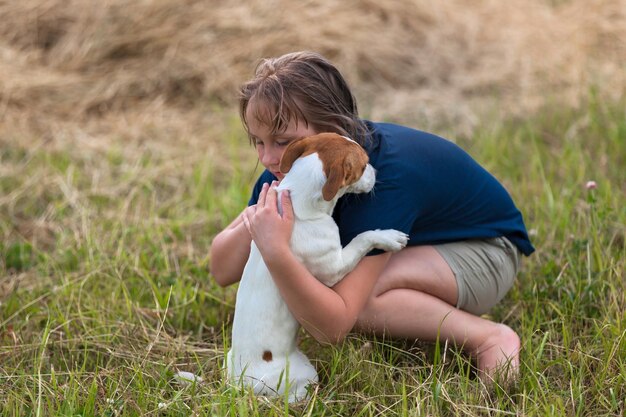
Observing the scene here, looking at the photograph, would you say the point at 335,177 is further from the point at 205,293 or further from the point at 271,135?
the point at 205,293

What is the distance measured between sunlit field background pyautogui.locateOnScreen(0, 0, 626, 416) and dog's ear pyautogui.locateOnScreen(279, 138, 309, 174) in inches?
20.6

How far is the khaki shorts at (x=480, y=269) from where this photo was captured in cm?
253

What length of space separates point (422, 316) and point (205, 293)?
0.85 meters

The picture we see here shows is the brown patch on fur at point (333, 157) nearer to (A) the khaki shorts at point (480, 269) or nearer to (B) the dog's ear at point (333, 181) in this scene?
(B) the dog's ear at point (333, 181)

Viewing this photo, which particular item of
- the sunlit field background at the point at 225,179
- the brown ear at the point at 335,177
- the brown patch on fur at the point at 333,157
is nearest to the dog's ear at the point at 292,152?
the brown patch on fur at the point at 333,157

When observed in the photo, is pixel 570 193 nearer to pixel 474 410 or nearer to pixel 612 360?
pixel 612 360

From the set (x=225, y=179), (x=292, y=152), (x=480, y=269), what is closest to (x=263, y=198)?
(x=292, y=152)

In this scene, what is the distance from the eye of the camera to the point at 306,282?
2141 mm

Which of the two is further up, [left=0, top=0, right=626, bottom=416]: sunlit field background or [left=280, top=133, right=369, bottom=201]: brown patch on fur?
[left=280, top=133, right=369, bottom=201]: brown patch on fur

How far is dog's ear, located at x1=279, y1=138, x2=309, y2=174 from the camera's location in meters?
2.13

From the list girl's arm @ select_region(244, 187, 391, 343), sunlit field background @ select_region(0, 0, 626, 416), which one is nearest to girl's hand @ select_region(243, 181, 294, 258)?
girl's arm @ select_region(244, 187, 391, 343)

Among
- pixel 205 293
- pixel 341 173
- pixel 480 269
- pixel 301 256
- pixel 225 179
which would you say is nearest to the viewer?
pixel 341 173

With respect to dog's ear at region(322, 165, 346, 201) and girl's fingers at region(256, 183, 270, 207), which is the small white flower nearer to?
girl's fingers at region(256, 183, 270, 207)

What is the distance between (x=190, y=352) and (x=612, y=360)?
123 centimetres
